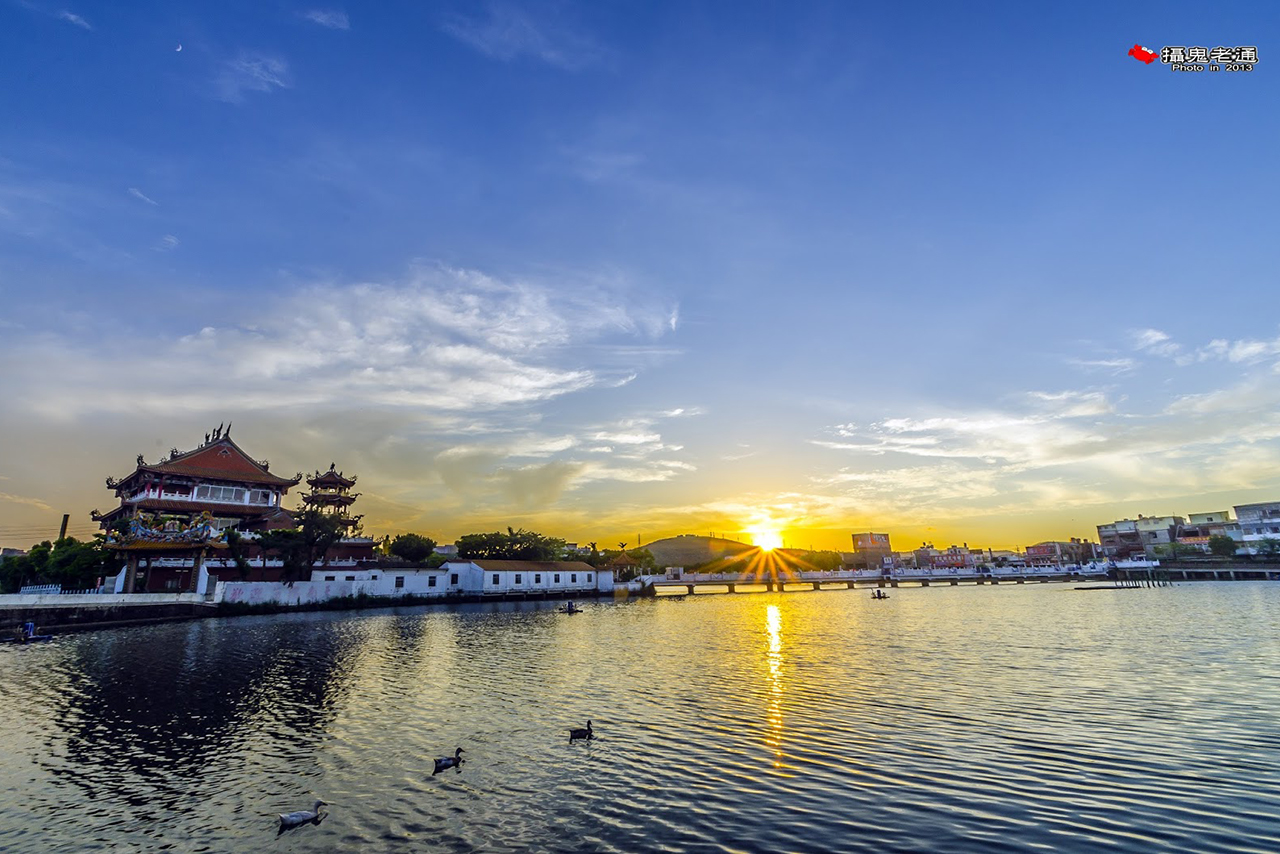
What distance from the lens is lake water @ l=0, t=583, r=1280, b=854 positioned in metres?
12.6

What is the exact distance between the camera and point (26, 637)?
46531mm

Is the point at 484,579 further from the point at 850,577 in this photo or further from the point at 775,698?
the point at 850,577

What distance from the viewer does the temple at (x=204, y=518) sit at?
65938 mm

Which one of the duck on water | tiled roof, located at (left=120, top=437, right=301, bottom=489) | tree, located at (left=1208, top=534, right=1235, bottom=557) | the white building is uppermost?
tiled roof, located at (left=120, top=437, right=301, bottom=489)

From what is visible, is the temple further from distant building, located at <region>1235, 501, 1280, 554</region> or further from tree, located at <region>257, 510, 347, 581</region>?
distant building, located at <region>1235, 501, 1280, 554</region>

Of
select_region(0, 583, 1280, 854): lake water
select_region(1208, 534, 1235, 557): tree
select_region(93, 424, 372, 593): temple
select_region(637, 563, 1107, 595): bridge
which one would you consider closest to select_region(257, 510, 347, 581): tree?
select_region(93, 424, 372, 593): temple

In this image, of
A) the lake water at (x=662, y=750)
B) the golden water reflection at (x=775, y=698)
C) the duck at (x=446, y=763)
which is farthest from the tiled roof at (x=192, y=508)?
the duck at (x=446, y=763)

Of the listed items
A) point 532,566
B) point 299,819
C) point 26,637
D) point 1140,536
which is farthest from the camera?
point 1140,536

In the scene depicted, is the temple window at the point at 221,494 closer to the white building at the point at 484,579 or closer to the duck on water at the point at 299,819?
the white building at the point at 484,579

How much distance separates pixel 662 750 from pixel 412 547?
9740 cm

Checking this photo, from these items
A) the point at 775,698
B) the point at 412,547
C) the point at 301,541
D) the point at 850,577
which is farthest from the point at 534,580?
the point at 850,577

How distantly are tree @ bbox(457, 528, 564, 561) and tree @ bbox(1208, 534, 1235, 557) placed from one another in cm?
14078

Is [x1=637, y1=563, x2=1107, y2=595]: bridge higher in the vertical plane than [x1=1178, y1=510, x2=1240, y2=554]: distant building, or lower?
lower

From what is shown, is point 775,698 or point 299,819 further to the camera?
point 775,698
